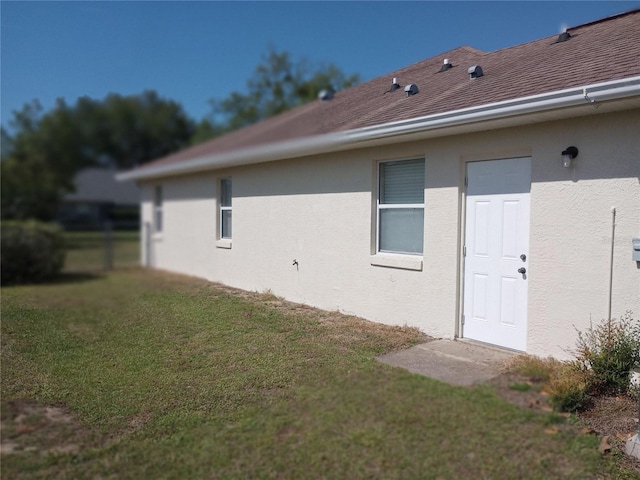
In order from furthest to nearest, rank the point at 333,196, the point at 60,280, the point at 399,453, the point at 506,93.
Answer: the point at 60,280
the point at 333,196
the point at 506,93
the point at 399,453

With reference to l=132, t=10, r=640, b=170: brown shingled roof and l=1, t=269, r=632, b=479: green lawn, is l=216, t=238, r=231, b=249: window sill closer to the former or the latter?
l=132, t=10, r=640, b=170: brown shingled roof

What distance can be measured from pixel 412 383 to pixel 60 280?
389 inches

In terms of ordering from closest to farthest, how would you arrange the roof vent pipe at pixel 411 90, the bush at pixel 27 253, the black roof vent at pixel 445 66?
the roof vent pipe at pixel 411 90
the black roof vent at pixel 445 66
the bush at pixel 27 253

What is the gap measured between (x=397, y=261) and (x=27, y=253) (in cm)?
910

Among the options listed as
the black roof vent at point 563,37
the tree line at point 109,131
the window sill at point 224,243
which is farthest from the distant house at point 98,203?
the black roof vent at point 563,37

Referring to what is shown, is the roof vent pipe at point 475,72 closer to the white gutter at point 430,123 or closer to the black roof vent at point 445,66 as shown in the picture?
the black roof vent at point 445,66

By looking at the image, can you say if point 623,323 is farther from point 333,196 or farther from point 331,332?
point 333,196

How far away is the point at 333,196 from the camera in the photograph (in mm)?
7766

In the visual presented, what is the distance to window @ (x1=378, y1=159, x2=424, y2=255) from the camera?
6.59 meters

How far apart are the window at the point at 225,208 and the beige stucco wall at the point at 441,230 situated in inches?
10.5

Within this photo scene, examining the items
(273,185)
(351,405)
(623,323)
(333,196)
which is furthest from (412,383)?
(273,185)

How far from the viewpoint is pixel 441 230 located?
244 inches

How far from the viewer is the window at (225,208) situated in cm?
1031

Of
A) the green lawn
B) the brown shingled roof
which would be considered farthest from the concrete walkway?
the brown shingled roof
